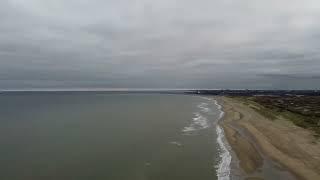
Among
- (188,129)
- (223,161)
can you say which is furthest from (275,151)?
(188,129)

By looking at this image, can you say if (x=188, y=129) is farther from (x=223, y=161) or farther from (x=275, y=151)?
(x=223, y=161)

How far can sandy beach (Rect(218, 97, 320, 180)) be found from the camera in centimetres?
2425

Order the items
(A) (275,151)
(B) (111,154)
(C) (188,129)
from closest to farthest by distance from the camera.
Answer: (B) (111,154)
(A) (275,151)
(C) (188,129)

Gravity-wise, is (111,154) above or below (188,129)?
below

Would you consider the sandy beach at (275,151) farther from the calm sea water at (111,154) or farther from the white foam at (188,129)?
the white foam at (188,129)

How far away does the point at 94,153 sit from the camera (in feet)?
101

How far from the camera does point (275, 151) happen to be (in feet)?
104

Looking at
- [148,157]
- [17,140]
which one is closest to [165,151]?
[148,157]

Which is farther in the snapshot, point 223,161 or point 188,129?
point 188,129

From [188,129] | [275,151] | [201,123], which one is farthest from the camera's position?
[201,123]

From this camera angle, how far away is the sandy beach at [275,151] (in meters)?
24.2

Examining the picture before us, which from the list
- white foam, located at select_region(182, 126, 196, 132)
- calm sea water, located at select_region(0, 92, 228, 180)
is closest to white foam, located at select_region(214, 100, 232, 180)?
calm sea water, located at select_region(0, 92, 228, 180)

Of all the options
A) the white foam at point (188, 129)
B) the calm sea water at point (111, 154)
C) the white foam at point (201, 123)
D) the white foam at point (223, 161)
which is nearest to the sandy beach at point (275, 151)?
the white foam at point (223, 161)

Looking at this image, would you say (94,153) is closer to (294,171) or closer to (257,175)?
(257,175)
